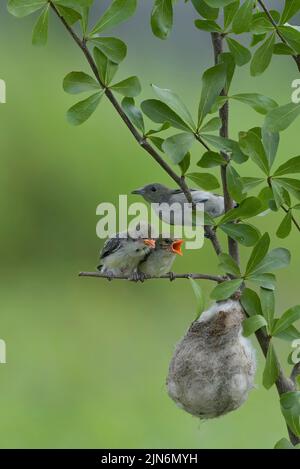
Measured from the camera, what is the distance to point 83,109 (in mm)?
757

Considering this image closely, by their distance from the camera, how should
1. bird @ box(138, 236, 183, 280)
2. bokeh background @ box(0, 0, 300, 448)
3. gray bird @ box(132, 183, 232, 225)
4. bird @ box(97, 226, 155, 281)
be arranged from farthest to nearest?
1. bokeh background @ box(0, 0, 300, 448)
2. bird @ box(97, 226, 155, 281)
3. bird @ box(138, 236, 183, 280)
4. gray bird @ box(132, 183, 232, 225)

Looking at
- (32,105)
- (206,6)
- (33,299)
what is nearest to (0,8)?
(32,105)

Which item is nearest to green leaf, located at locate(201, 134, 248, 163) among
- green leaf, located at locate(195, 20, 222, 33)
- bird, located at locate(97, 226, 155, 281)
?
green leaf, located at locate(195, 20, 222, 33)

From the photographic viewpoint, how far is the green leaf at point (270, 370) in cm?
75

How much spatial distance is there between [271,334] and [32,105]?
103 inches

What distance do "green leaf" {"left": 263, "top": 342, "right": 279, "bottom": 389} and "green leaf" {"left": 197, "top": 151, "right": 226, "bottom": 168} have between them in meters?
0.17

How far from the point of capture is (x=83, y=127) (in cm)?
325

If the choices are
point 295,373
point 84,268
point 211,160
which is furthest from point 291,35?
point 84,268

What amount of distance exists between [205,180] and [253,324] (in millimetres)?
141

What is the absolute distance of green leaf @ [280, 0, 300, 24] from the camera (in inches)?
29.5

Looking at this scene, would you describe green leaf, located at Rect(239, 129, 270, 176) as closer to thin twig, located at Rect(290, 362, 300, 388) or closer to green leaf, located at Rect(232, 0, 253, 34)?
green leaf, located at Rect(232, 0, 253, 34)

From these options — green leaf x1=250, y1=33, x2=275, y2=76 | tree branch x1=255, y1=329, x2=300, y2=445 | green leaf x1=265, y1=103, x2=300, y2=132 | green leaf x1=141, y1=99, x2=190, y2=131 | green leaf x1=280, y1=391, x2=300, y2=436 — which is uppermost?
green leaf x1=250, y1=33, x2=275, y2=76

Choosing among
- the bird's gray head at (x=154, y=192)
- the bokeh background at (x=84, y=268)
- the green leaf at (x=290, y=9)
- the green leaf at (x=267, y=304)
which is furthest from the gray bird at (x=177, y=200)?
the bokeh background at (x=84, y=268)

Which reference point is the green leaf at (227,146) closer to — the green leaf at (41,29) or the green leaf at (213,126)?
the green leaf at (213,126)
